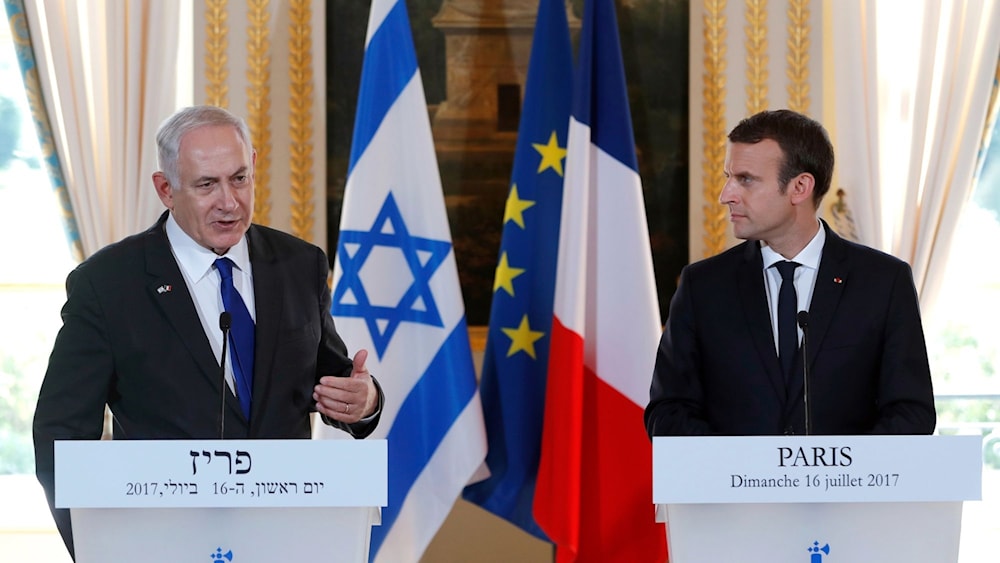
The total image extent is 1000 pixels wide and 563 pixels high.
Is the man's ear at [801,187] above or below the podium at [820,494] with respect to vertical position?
above

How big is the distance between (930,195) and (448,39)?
2121mm

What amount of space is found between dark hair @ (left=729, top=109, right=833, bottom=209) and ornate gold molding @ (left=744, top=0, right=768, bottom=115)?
1.83 metres

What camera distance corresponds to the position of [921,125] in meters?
4.58

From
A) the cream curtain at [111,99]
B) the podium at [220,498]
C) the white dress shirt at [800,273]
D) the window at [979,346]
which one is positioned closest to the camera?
the podium at [220,498]

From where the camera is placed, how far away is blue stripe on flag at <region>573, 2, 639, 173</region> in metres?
4.14

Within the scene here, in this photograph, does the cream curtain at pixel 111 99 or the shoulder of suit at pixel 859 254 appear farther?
the cream curtain at pixel 111 99

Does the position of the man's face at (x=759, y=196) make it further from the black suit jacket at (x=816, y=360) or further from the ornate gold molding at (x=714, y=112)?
the ornate gold molding at (x=714, y=112)

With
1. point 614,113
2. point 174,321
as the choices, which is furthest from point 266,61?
point 174,321

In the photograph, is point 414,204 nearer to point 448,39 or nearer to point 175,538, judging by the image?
point 448,39

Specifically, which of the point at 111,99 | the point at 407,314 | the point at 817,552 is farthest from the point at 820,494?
the point at 111,99

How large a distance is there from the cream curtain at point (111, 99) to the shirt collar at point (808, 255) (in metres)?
2.74

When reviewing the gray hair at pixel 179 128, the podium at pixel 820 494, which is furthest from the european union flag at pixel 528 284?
the podium at pixel 820 494

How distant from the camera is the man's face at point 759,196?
2.75 metres

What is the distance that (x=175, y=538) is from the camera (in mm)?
1841
